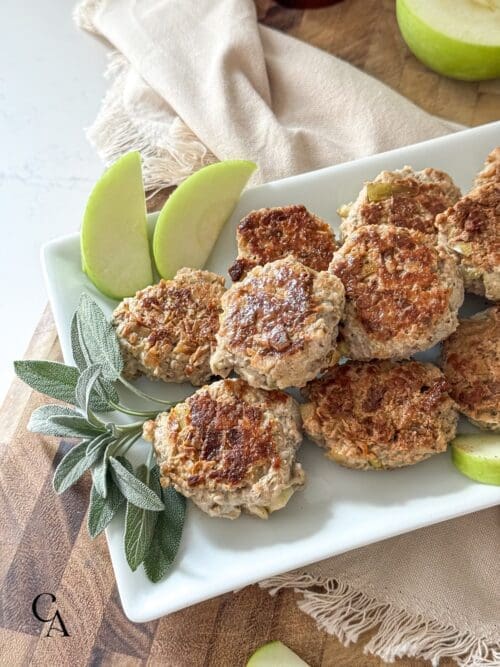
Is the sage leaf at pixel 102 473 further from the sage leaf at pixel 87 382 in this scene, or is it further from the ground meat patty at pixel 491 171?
the ground meat patty at pixel 491 171

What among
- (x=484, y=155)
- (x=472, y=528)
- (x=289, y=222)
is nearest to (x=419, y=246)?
(x=289, y=222)

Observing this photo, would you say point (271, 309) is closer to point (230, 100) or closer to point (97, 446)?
point (97, 446)

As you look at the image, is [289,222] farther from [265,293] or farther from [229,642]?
[229,642]

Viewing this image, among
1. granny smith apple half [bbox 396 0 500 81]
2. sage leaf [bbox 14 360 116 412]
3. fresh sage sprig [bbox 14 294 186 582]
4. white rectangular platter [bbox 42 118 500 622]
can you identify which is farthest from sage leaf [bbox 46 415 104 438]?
granny smith apple half [bbox 396 0 500 81]

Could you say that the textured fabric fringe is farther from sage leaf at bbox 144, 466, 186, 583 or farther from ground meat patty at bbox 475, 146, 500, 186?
sage leaf at bbox 144, 466, 186, 583

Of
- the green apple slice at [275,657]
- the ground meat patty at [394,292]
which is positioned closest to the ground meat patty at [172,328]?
the ground meat patty at [394,292]
